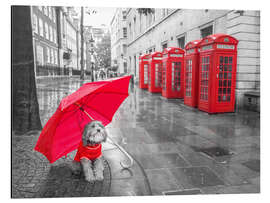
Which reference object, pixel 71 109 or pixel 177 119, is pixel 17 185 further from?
pixel 177 119

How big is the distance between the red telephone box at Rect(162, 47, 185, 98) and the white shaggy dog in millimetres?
8812

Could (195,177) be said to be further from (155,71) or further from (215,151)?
(155,71)

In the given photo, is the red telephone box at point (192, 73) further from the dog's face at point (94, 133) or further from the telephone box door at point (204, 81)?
the dog's face at point (94, 133)

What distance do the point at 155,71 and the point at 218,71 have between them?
7454 mm

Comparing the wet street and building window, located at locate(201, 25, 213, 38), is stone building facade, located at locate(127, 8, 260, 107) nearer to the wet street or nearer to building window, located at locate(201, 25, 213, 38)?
building window, located at locate(201, 25, 213, 38)

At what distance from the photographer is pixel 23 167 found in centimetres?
325

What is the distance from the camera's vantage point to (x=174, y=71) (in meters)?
11.0

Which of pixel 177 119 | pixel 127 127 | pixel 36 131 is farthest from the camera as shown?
pixel 177 119

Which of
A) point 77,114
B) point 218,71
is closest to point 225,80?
point 218,71

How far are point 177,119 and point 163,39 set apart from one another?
10513mm

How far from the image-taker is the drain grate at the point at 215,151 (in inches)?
147

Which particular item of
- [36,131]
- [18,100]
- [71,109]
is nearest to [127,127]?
[36,131]

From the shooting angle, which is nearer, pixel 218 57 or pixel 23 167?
pixel 23 167

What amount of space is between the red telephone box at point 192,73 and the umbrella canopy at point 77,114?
583 centimetres
